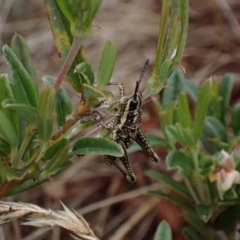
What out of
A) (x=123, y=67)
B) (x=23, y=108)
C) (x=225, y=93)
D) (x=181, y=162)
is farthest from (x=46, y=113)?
(x=123, y=67)

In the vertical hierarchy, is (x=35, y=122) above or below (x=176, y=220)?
above

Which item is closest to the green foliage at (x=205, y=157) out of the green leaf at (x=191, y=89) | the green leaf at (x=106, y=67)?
the green leaf at (x=191, y=89)

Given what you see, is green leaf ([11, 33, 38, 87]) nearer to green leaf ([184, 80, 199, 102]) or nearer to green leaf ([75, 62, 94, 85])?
green leaf ([75, 62, 94, 85])

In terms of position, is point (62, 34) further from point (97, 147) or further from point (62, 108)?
point (97, 147)

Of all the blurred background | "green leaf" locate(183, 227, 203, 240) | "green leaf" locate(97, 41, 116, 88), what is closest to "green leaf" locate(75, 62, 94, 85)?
"green leaf" locate(97, 41, 116, 88)

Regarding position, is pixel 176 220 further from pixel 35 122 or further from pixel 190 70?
pixel 35 122

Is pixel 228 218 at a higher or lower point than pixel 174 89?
lower

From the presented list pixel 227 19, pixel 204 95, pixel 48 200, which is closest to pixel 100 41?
pixel 227 19
